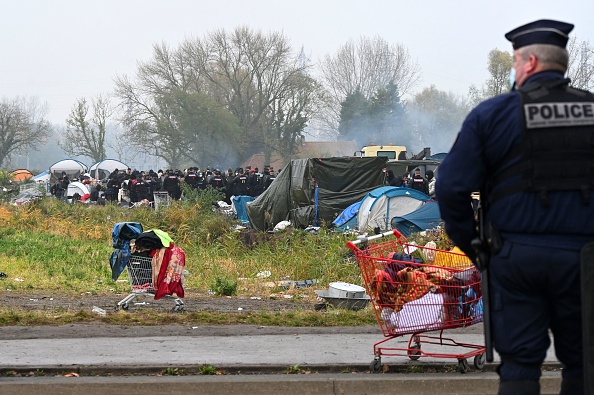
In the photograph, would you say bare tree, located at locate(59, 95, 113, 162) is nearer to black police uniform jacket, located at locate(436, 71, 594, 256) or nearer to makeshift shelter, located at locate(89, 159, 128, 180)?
makeshift shelter, located at locate(89, 159, 128, 180)

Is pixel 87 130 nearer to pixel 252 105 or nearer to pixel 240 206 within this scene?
pixel 252 105

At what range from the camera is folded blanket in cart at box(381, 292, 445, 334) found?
21.4 feet

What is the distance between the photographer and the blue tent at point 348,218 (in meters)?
22.4

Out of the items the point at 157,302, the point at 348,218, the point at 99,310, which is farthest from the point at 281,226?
the point at 99,310

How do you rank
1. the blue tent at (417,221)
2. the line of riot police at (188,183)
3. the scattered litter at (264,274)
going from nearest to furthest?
the scattered litter at (264,274)
the blue tent at (417,221)
the line of riot police at (188,183)

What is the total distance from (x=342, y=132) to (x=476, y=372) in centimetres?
6337

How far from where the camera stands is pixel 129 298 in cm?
1068

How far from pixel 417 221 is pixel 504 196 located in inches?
691

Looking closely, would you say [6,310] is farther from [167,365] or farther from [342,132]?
[342,132]

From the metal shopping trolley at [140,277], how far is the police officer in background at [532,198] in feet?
23.5

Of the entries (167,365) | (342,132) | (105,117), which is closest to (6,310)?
(167,365)

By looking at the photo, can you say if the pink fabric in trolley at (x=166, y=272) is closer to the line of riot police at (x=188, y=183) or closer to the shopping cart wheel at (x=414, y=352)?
the shopping cart wheel at (x=414, y=352)

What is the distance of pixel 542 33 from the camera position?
12.7 ft

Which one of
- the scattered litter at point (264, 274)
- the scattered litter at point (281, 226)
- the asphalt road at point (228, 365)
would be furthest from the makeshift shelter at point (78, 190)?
the asphalt road at point (228, 365)
